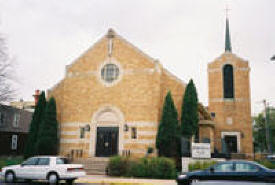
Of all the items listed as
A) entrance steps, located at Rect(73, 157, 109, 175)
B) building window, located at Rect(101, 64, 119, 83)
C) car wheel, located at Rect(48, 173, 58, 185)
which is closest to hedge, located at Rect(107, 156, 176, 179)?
entrance steps, located at Rect(73, 157, 109, 175)

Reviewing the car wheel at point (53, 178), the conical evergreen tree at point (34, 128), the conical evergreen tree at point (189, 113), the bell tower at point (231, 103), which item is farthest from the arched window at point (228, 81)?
the car wheel at point (53, 178)

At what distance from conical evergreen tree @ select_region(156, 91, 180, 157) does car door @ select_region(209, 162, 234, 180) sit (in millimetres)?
9790

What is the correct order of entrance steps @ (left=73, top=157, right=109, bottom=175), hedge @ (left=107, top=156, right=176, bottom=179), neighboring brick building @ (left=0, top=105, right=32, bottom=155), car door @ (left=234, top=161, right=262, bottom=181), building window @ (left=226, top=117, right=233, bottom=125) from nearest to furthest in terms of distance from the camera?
car door @ (left=234, top=161, right=262, bottom=181), hedge @ (left=107, top=156, right=176, bottom=179), entrance steps @ (left=73, top=157, right=109, bottom=175), building window @ (left=226, top=117, right=233, bottom=125), neighboring brick building @ (left=0, top=105, right=32, bottom=155)

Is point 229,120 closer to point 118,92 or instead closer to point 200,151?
point 118,92

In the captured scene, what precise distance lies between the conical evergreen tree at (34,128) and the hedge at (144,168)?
27.5 ft

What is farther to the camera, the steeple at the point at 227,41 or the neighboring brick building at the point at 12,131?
the steeple at the point at 227,41

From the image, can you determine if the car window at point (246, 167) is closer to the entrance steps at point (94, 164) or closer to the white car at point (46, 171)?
the white car at point (46, 171)

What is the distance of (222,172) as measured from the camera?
13812 mm

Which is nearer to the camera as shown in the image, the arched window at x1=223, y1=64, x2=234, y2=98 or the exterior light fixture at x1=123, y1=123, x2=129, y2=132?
the exterior light fixture at x1=123, y1=123, x2=129, y2=132

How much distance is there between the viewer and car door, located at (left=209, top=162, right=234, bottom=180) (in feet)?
45.0

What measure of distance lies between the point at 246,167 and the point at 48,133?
689 inches

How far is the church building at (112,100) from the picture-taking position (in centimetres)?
2591

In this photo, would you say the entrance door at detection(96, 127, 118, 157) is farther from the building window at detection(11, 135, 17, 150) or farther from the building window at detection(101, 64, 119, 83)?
the building window at detection(11, 135, 17, 150)

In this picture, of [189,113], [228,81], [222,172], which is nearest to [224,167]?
[222,172]
